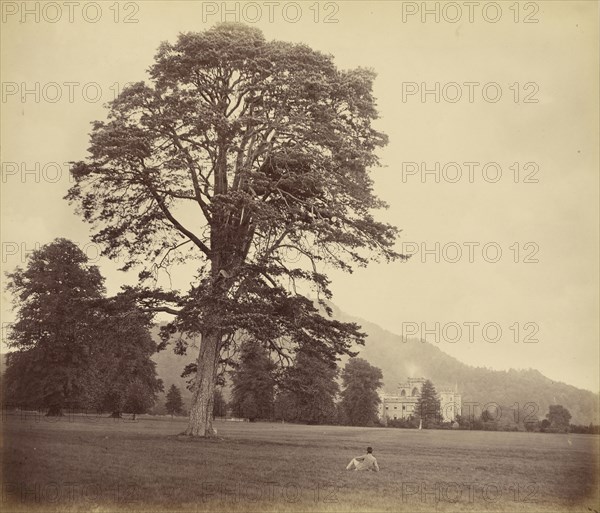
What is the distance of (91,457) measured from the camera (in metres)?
13.0

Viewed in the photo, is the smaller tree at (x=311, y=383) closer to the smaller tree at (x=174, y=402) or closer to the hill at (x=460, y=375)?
the hill at (x=460, y=375)

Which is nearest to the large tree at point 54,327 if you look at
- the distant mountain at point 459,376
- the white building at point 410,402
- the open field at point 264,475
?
the distant mountain at point 459,376

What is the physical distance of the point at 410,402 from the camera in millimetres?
20125

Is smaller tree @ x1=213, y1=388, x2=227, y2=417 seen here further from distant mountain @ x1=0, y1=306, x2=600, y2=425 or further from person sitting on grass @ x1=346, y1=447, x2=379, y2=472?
person sitting on grass @ x1=346, y1=447, x2=379, y2=472

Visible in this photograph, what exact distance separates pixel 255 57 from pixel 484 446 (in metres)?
14.1

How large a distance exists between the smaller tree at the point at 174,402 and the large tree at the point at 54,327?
3867mm

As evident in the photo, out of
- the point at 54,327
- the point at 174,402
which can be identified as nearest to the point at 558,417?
the point at 174,402

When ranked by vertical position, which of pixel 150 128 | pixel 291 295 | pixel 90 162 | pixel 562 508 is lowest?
pixel 562 508

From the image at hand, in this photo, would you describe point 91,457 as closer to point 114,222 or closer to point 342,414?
point 114,222

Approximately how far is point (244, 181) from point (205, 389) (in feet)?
20.2

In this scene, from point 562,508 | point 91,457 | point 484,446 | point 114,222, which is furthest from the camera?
point 484,446

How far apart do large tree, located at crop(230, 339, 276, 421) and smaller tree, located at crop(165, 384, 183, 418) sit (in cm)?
190

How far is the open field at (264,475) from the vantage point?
11.3 metres

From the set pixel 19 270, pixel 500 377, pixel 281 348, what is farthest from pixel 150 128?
pixel 500 377
